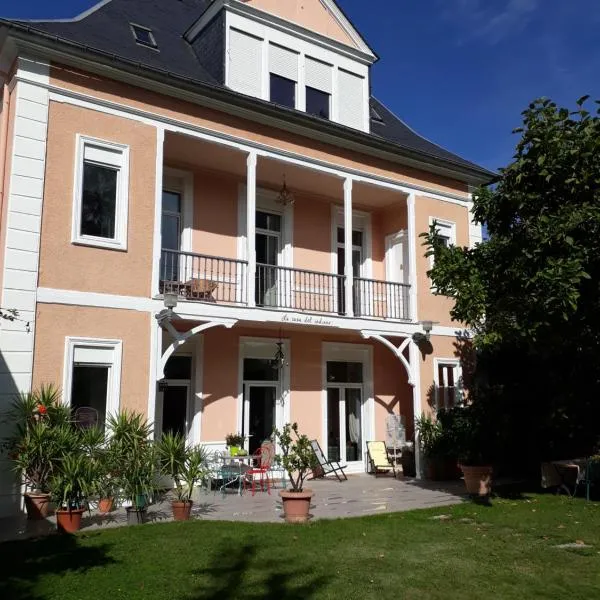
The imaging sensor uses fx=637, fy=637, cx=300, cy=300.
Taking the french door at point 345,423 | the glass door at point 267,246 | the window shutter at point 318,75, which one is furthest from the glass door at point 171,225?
the french door at point 345,423

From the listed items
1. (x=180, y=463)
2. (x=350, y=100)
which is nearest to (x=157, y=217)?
(x=180, y=463)

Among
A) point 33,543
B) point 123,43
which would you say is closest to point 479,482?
point 33,543

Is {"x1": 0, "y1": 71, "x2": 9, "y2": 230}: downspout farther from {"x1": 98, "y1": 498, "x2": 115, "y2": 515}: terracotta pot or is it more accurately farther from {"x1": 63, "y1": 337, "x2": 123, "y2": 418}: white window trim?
{"x1": 98, "y1": 498, "x2": 115, "y2": 515}: terracotta pot

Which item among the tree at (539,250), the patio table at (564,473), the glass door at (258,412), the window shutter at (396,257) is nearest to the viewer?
the tree at (539,250)

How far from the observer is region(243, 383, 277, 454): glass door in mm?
12844

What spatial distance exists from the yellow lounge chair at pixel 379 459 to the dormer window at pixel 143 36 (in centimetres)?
931

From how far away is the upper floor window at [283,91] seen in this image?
513 inches

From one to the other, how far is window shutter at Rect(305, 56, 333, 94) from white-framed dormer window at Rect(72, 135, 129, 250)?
4876mm

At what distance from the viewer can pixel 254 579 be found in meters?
5.85

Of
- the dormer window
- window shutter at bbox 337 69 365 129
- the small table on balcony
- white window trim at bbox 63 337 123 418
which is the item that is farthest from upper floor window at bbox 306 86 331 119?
white window trim at bbox 63 337 123 418

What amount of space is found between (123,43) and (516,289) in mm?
7943

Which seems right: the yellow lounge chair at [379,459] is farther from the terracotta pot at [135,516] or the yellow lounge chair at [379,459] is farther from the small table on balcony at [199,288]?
the terracotta pot at [135,516]

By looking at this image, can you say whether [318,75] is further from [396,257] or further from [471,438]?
[471,438]

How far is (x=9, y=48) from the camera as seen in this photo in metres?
9.73
